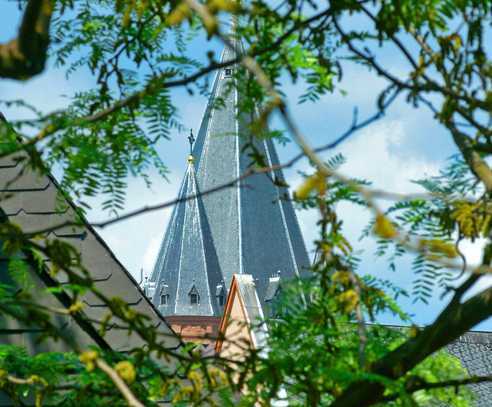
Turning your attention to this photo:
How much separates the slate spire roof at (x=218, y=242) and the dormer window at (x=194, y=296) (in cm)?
14

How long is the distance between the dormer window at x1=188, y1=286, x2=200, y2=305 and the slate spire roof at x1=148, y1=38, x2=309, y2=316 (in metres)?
0.14

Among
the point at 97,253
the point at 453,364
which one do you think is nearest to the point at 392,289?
the point at 453,364

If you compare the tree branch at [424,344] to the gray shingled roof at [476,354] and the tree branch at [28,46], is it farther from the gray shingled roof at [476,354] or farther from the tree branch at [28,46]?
the gray shingled roof at [476,354]

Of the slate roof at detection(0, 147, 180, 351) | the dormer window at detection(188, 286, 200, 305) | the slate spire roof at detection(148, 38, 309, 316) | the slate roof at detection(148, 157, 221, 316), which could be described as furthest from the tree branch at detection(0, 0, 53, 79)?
the dormer window at detection(188, 286, 200, 305)

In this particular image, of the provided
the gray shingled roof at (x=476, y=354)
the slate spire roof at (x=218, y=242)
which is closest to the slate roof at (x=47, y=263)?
the gray shingled roof at (x=476, y=354)

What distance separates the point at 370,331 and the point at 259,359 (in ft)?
1.70

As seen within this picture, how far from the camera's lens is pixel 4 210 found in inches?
172

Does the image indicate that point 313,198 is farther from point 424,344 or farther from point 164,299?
point 164,299

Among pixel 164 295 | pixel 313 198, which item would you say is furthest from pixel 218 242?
pixel 313 198

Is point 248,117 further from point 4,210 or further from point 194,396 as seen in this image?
point 4,210

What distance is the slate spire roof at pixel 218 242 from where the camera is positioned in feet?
238

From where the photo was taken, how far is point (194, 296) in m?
72.7

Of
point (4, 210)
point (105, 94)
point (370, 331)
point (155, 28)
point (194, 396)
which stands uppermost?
point (4, 210)

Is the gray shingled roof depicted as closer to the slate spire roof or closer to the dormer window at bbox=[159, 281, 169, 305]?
the slate spire roof
